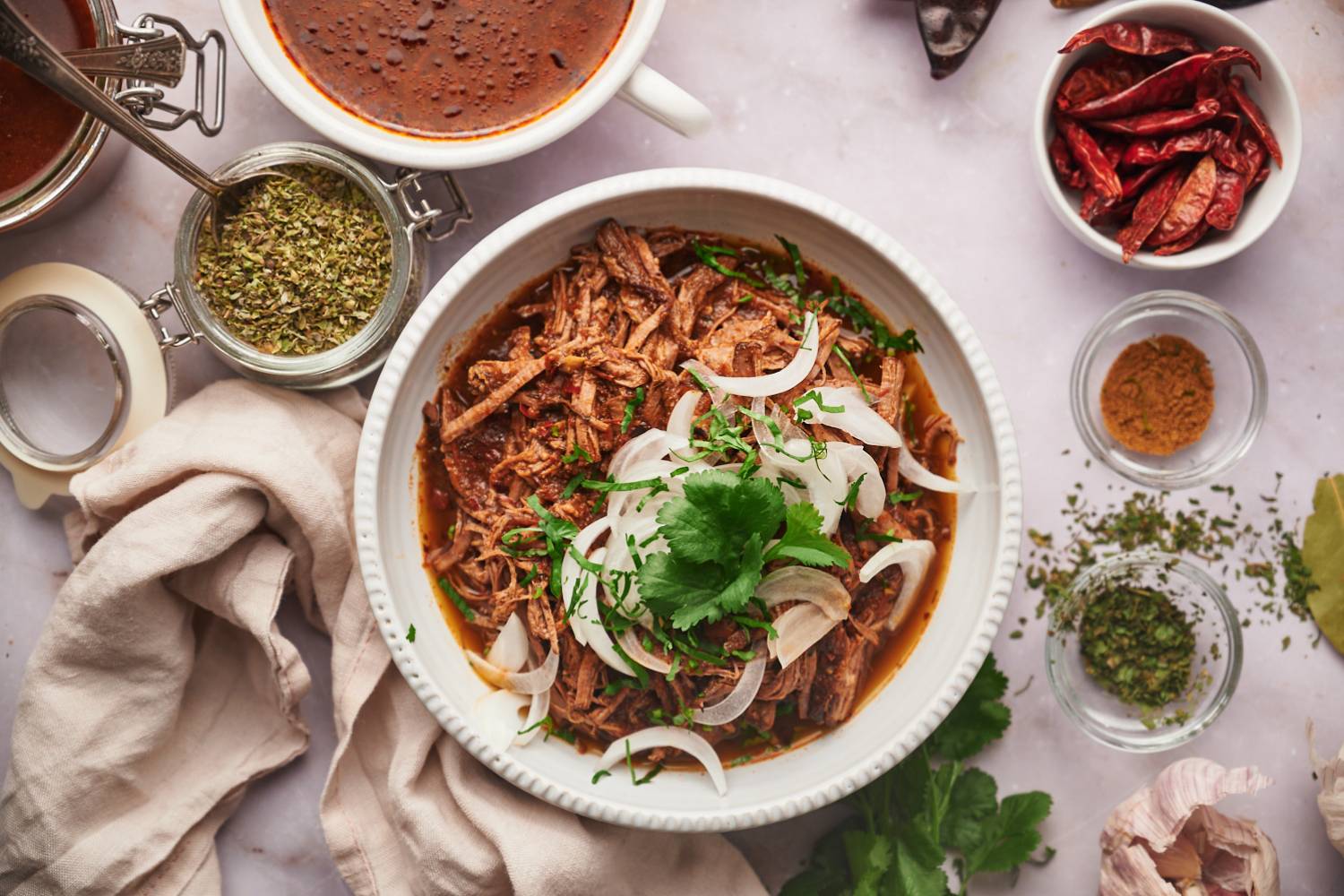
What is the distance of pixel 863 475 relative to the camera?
2.51m

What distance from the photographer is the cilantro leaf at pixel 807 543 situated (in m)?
2.37

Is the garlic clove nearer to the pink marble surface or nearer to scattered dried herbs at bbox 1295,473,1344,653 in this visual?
the pink marble surface

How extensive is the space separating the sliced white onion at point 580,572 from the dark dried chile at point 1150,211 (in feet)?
5.31

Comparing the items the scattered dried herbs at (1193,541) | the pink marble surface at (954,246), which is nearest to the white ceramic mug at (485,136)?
the pink marble surface at (954,246)

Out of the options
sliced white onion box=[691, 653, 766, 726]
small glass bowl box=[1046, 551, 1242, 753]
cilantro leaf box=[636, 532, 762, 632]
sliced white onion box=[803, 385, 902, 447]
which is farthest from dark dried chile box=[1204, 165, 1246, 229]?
sliced white onion box=[691, 653, 766, 726]

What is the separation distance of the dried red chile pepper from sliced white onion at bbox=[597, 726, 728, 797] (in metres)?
1.76

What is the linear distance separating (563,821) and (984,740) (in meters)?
1.19

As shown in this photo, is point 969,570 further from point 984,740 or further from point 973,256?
point 973,256

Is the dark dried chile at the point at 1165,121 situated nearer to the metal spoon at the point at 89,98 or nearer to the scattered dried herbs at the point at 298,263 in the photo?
the scattered dried herbs at the point at 298,263

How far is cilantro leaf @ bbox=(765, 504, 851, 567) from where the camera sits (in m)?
2.37

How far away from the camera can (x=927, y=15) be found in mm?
2848

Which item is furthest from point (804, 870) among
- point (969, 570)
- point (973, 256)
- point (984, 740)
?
point (973, 256)

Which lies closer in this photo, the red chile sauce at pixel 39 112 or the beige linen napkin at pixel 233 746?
the red chile sauce at pixel 39 112

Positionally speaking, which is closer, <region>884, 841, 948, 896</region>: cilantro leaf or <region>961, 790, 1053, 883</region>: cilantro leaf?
<region>884, 841, 948, 896</region>: cilantro leaf
